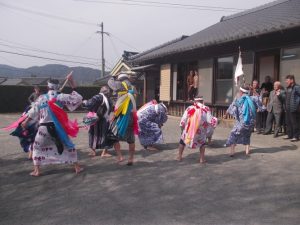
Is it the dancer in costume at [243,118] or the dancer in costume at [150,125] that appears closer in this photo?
the dancer in costume at [243,118]

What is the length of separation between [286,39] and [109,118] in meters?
5.78

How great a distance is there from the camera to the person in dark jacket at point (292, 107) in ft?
29.7

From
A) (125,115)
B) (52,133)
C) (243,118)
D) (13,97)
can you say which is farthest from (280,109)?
(13,97)

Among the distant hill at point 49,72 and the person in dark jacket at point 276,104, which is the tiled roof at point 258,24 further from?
the distant hill at point 49,72

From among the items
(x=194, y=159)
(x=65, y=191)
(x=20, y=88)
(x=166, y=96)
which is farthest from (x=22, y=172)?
(x=20, y=88)

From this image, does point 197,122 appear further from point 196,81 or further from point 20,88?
point 20,88

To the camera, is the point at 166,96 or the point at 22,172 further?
the point at 166,96

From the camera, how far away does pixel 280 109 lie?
9750mm

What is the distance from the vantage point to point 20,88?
24.4 metres

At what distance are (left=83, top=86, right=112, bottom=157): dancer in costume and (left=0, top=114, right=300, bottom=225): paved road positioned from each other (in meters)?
0.42

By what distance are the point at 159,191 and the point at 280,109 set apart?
18.5 ft

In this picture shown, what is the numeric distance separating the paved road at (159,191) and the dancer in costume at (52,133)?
11.4 inches

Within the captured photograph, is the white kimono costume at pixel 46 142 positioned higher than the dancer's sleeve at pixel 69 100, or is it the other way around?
the dancer's sleeve at pixel 69 100

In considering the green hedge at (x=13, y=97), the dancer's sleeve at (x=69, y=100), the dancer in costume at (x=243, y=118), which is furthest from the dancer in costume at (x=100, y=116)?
the green hedge at (x=13, y=97)
